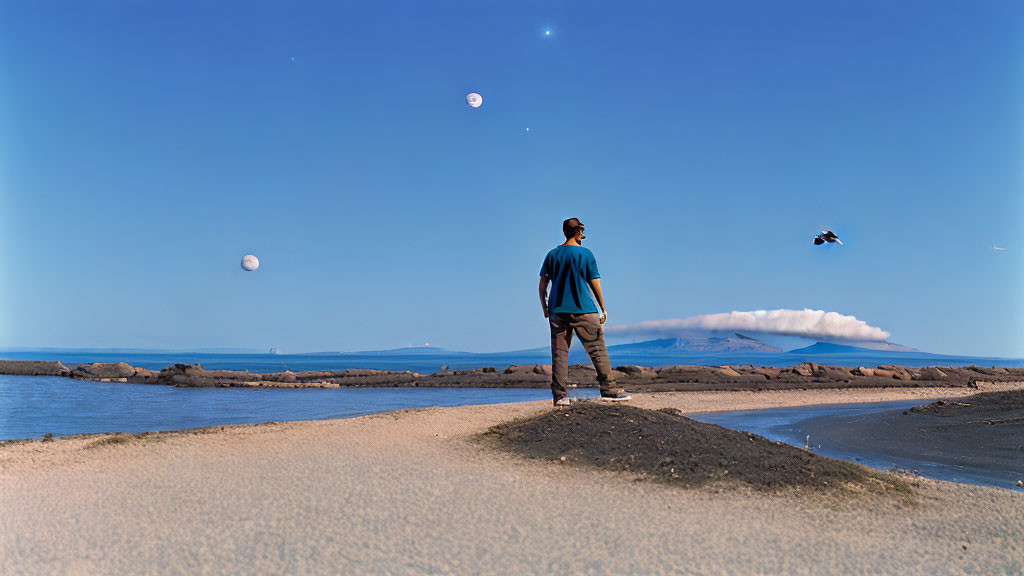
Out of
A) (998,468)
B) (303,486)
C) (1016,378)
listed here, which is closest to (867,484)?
(998,468)

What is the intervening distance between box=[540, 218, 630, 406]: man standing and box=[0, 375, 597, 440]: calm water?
4902 millimetres

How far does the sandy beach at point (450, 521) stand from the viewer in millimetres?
2873

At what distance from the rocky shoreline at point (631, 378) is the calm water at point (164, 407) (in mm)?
2796

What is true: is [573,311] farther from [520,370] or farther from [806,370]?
[806,370]

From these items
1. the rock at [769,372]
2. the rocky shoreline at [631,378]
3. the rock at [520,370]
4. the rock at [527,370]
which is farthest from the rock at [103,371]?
the rock at [769,372]

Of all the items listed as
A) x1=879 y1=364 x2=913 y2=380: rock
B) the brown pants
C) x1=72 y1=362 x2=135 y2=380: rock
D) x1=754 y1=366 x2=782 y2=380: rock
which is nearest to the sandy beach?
the brown pants

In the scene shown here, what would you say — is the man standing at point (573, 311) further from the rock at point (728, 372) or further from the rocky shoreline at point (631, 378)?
the rock at point (728, 372)

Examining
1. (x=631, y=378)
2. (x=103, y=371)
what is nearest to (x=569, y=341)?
(x=631, y=378)

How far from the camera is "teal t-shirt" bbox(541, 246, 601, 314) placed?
7.16 meters

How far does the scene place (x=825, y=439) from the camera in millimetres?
7273

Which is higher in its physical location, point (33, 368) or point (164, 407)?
point (33, 368)

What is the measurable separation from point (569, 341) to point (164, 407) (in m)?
9.58

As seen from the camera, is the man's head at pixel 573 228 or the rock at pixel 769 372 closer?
the man's head at pixel 573 228

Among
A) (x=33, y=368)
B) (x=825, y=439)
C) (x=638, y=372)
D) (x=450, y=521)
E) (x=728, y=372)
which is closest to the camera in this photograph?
(x=450, y=521)
